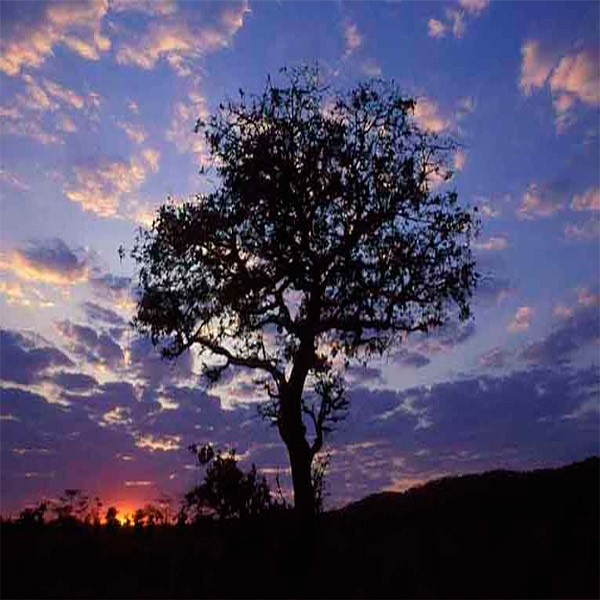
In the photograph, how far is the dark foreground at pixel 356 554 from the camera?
608 inches

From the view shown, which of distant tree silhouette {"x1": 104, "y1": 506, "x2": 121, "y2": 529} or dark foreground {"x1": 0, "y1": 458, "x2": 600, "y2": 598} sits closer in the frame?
dark foreground {"x1": 0, "y1": 458, "x2": 600, "y2": 598}

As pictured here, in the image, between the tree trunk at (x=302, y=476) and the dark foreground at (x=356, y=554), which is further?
the tree trunk at (x=302, y=476)

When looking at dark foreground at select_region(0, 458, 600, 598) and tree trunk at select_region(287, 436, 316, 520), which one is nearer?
dark foreground at select_region(0, 458, 600, 598)

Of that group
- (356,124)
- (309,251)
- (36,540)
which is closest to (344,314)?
(309,251)

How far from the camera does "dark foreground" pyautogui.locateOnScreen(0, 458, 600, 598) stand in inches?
608

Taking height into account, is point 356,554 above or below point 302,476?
below

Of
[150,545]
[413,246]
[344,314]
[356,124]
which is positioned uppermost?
[356,124]

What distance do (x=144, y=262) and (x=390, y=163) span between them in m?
10.3

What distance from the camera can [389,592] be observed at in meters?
15.5

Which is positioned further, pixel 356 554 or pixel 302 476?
pixel 302 476

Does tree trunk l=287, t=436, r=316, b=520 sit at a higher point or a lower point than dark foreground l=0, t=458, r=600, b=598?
higher

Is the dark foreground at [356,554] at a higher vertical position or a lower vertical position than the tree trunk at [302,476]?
lower

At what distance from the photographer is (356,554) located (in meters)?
18.7

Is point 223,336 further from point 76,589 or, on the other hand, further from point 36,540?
point 76,589
